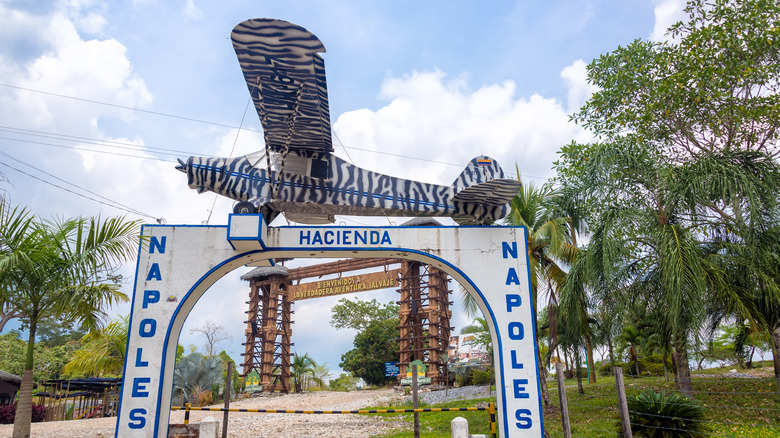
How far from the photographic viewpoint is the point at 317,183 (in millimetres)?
8922

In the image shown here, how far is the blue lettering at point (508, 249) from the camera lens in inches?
330

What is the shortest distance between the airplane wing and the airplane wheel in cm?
104

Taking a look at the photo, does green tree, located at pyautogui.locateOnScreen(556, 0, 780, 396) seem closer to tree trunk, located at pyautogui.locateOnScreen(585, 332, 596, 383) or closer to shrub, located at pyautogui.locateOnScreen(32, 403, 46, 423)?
tree trunk, located at pyautogui.locateOnScreen(585, 332, 596, 383)

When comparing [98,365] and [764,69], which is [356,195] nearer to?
[98,365]

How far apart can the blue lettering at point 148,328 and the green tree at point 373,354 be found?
25407 mm

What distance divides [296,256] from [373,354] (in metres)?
25.3

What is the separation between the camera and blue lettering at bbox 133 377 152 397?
7527 millimetres

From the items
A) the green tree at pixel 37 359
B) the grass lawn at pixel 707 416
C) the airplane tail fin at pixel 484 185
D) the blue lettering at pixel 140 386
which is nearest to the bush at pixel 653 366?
the grass lawn at pixel 707 416

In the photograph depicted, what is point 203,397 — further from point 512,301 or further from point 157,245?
point 512,301

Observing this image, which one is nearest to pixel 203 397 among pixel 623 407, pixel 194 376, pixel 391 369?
pixel 194 376

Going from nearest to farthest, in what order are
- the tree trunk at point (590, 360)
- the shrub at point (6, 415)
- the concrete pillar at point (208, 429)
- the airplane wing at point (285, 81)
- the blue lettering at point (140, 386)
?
the airplane wing at point (285, 81) < the blue lettering at point (140, 386) < the concrete pillar at point (208, 429) < the shrub at point (6, 415) < the tree trunk at point (590, 360)

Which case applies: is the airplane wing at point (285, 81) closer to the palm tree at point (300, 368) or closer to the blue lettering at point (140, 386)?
the blue lettering at point (140, 386)

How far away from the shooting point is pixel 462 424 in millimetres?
7941

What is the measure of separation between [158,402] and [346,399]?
15630 millimetres
